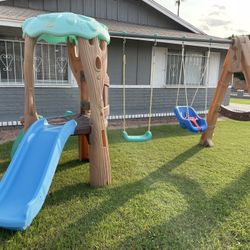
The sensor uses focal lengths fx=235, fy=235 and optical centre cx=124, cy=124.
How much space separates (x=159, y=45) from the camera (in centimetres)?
802

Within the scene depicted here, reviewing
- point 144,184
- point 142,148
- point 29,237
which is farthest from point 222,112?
point 29,237

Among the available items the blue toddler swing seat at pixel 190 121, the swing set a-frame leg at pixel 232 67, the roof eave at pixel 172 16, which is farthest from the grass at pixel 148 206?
the roof eave at pixel 172 16

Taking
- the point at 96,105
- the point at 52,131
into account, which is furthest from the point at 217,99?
the point at 52,131

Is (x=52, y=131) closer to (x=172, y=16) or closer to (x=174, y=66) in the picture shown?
(x=174, y=66)

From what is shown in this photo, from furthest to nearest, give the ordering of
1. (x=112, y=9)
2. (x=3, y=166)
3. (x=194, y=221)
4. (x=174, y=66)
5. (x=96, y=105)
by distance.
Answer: (x=174, y=66) < (x=112, y=9) < (x=3, y=166) < (x=96, y=105) < (x=194, y=221)

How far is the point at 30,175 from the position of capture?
266 cm

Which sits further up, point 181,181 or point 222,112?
point 222,112

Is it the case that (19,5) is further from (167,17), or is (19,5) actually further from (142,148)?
(142,148)

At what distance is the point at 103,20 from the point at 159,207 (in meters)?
7.16

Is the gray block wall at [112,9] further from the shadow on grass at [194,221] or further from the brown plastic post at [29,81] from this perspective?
the shadow on grass at [194,221]

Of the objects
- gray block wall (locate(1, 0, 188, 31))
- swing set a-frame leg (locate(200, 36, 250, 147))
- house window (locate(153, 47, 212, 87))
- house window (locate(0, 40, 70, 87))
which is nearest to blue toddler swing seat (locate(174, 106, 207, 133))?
swing set a-frame leg (locate(200, 36, 250, 147))

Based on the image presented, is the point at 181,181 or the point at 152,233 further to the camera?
the point at 181,181

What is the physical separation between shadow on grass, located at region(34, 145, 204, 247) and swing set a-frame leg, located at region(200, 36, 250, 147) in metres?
1.69

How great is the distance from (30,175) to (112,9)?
7430 millimetres
